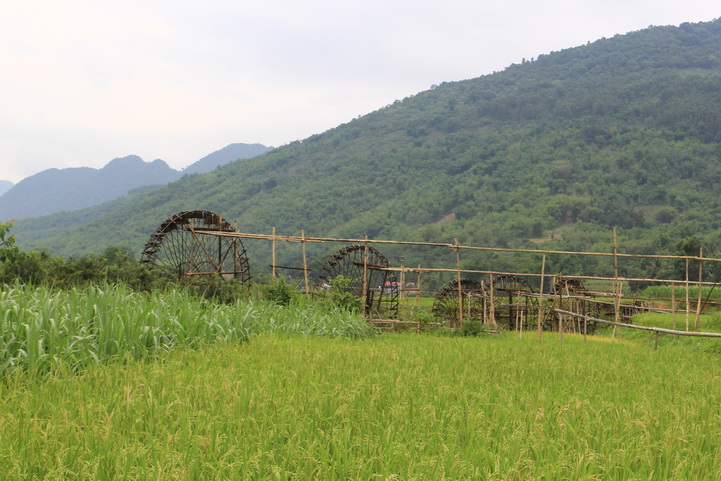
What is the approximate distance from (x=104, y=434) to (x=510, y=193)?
280 feet

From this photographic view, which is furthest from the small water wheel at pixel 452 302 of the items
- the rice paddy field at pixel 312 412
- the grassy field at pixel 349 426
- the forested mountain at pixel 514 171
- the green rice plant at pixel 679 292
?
the forested mountain at pixel 514 171

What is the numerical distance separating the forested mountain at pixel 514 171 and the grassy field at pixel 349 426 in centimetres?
5309

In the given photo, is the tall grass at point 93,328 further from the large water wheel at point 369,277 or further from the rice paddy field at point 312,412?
the large water wheel at point 369,277

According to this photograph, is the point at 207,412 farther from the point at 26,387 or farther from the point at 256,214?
the point at 256,214

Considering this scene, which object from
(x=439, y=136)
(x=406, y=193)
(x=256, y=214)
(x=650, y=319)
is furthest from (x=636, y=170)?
(x=650, y=319)

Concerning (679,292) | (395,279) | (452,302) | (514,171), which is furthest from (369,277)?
(514,171)

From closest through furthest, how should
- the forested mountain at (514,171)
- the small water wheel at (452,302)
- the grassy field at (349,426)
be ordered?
the grassy field at (349,426) → the small water wheel at (452,302) → the forested mountain at (514,171)

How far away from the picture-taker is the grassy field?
2826 millimetres

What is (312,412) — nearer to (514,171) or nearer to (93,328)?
(93,328)

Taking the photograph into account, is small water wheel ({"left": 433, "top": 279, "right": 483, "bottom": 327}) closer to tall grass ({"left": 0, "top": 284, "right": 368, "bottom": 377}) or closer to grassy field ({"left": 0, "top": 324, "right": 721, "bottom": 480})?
tall grass ({"left": 0, "top": 284, "right": 368, "bottom": 377})

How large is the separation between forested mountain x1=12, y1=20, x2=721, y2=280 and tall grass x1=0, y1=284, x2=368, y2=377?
2069 inches

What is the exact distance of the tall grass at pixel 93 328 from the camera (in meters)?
Answer: 5.40

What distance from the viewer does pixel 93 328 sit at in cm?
620

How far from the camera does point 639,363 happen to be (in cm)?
809
